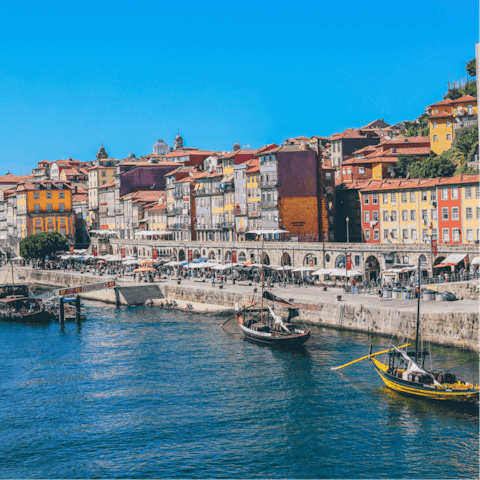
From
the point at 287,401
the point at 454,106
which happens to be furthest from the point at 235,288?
the point at 454,106

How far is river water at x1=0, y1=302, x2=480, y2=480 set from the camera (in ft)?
115

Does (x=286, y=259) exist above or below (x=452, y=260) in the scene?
above

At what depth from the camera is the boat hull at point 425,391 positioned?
136ft

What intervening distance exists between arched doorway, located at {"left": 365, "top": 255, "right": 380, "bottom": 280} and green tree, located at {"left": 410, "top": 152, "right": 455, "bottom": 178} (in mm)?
30033

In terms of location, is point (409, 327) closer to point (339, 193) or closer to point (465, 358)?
point (465, 358)

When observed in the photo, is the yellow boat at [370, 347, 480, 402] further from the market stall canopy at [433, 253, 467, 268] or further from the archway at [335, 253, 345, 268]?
the archway at [335, 253, 345, 268]

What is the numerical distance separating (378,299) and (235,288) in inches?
829

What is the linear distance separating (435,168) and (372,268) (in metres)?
31.7

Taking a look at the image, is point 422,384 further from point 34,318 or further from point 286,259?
point 286,259

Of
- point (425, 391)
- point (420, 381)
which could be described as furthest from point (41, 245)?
point (425, 391)

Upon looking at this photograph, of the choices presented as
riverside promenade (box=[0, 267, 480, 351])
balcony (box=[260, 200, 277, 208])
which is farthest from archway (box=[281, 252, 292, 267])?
balcony (box=[260, 200, 277, 208])

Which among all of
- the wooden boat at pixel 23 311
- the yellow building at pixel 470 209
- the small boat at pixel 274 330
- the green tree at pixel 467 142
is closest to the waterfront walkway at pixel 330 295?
the small boat at pixel 274 330

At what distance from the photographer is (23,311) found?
81875 millimetres

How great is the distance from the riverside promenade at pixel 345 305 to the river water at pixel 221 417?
2.13 metres
